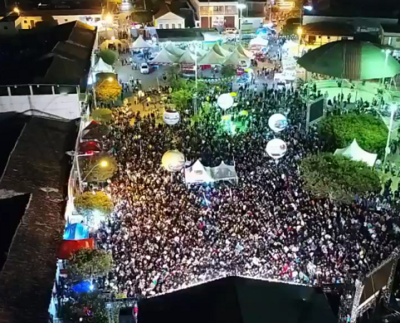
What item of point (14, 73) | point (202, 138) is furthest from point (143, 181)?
point (14, 73)

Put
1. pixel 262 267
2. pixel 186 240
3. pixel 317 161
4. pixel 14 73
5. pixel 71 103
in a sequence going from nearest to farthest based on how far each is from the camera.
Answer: pixel 262 267 → pixel 186 240 → pixel 317 161 → pixel 71 103 → pixel 14 73

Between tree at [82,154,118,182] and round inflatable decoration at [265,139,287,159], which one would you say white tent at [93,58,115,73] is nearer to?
A: tree at [82,154,118,182]

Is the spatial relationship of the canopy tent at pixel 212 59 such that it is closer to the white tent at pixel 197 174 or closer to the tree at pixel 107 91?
the tree at pixel 107 91

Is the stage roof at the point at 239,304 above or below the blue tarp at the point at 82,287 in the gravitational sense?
above

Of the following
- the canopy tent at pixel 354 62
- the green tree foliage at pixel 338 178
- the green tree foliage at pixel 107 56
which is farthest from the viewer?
the green tree foliage at pixel 107 56

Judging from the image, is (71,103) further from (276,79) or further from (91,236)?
(276,79)

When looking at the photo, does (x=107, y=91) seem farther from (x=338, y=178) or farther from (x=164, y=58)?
(x=338, y=178)

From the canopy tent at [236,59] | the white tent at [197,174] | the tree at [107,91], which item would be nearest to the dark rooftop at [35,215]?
the white tent at [197,174]

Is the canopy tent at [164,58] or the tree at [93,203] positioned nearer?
the tree at [93,203]
